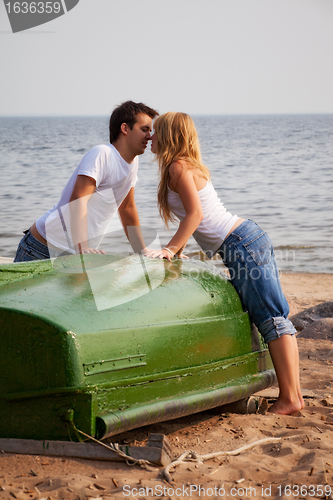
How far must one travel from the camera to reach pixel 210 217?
338 centimetres

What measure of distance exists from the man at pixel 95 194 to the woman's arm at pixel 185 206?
0.56 m

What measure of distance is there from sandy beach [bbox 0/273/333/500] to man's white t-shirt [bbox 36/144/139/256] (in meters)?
1.37

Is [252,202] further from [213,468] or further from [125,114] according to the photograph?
[213,468]

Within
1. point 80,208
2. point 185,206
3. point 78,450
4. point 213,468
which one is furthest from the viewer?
point 80,208

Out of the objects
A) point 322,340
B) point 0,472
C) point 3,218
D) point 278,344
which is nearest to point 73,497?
point 0,472

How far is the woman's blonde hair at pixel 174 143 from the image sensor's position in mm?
3320

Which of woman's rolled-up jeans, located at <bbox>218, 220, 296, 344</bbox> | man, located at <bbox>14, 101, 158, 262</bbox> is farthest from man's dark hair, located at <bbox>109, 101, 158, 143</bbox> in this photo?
woman's rolled-up jeans, located at <bbox>218, 220, 296, 344</bbox>

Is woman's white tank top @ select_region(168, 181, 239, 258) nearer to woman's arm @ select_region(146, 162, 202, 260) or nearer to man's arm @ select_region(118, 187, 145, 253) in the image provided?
woman's arm @ select_region(146, 162, 202, 260)

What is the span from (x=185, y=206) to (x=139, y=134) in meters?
0.86

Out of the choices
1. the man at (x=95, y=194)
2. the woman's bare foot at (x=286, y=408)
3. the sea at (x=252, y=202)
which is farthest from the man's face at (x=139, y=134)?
the woman's bare foot at (x=286, y=408)

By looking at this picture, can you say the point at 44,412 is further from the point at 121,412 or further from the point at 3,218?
the point at 3,218

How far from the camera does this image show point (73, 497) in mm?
2188

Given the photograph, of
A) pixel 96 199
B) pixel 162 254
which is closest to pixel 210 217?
pixel 162 254

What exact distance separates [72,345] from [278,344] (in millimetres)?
1451
